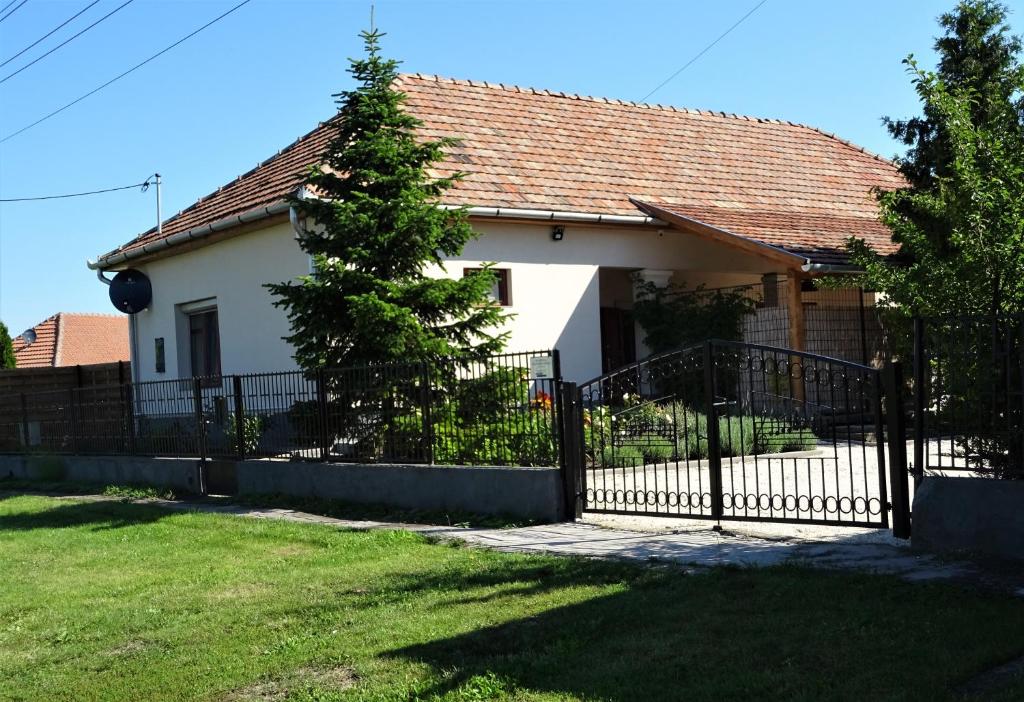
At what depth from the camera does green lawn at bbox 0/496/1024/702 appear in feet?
16.7

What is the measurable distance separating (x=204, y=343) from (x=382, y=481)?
→ 984 cm

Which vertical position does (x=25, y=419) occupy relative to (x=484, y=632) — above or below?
above

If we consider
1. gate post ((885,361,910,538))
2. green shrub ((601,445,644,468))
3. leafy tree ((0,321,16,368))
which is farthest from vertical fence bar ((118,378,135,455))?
→ leafy tree ((0,321,16,368))

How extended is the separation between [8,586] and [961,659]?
708cm

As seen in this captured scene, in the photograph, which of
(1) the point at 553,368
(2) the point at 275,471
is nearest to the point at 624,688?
(1) the point at 553,368

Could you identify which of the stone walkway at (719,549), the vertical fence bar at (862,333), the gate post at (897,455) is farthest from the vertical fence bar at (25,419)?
the gate post at (897,455)

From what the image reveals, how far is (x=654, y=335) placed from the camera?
19.4 meters

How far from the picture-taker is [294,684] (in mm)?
5535

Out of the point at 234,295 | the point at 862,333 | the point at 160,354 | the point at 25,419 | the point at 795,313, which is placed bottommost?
the point at 25,419

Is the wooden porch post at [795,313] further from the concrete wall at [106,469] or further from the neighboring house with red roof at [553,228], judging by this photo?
the concrete wall at [106,469]

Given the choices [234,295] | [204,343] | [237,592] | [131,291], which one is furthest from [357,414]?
[131,291]

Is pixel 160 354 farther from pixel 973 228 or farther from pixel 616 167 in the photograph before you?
pixel 973 228

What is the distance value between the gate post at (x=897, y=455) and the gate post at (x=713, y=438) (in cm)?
146

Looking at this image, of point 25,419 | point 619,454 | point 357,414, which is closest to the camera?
point 619,454
